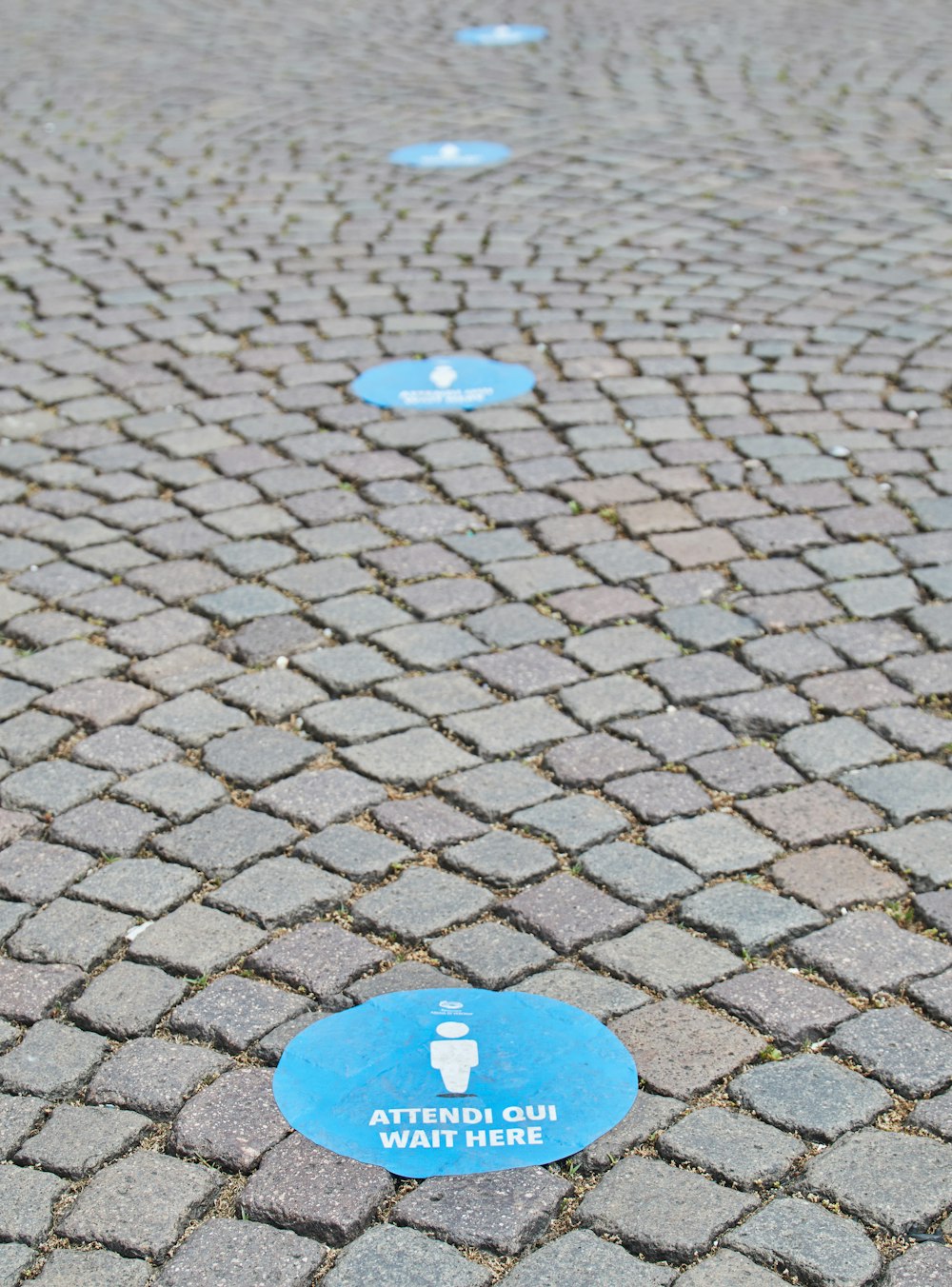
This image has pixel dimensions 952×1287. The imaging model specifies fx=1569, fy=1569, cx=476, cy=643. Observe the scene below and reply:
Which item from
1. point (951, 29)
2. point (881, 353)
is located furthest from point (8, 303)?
point (951, 29)

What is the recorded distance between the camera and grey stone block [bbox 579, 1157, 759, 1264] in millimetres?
2463

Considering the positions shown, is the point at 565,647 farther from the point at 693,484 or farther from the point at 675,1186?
the point at 675,1186

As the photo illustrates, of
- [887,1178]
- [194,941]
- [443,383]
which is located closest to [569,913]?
[194,941]

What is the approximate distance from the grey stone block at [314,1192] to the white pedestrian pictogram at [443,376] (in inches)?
133

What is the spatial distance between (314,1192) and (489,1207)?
Answer: 0.94 ft

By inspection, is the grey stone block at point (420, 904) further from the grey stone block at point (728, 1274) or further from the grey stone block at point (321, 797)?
the grey stone block at point (728, 1274)

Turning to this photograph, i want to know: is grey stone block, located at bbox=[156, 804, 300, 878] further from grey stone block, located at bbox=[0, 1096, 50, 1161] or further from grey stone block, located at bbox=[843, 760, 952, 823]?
grey stone block, located at bbox=[843, 760, 952, 823]

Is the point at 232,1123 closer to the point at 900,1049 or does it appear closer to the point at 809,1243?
the point at 809,1243

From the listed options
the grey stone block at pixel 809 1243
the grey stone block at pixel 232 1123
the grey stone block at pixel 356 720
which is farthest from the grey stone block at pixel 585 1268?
the grey stone block at pixel 356 720

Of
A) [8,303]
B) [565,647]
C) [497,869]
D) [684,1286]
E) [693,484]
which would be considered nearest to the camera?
[684,1286]

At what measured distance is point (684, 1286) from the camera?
2391 millimetres

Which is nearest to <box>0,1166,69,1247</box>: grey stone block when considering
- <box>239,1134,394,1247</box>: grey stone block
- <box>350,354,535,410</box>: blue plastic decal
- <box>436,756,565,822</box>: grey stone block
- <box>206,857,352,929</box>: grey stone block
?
<box>239,1134,394,1247</box>: grey stone block

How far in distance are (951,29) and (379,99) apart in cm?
434

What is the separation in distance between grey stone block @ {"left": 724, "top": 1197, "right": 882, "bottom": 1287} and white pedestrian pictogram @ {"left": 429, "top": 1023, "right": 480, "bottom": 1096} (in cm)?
56
